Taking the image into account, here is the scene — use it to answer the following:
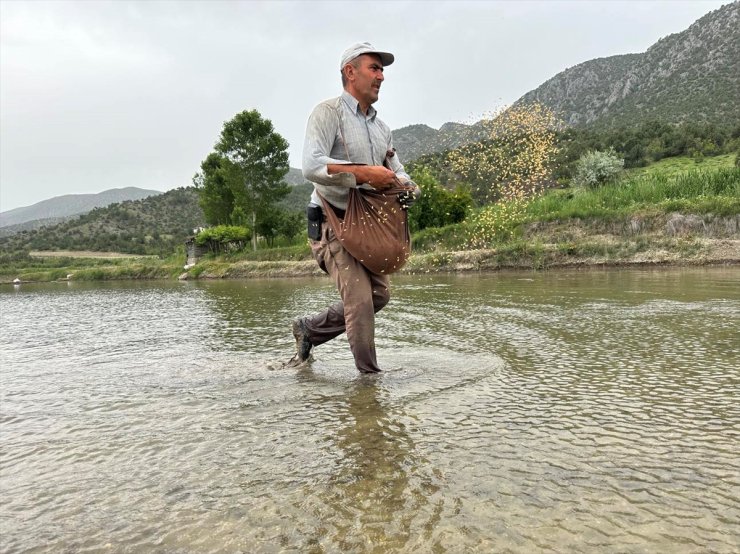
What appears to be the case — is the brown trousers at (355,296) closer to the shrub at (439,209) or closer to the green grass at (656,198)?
the green grass at (656,198)

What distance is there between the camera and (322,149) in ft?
11.2

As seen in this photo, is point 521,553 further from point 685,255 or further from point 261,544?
point 685,255

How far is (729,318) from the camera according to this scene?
511 centimetres

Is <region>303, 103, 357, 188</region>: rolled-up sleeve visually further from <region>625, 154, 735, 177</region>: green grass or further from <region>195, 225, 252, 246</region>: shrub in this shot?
<region>195, 225, 252, 246</region>: shrub

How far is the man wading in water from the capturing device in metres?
3.34

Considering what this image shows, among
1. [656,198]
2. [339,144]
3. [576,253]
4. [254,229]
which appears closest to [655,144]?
[656,198]

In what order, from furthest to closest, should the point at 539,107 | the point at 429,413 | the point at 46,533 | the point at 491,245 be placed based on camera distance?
the point at 491,245 → the point at 539,107 → the point at 429,413 → the point at 46,533

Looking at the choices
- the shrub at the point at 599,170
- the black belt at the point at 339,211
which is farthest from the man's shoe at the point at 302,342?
the shrub at the point at 599,170

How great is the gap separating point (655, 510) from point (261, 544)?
1.19m

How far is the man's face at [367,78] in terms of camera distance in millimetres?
3529

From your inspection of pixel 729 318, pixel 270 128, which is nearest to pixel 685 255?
pixel 729 318

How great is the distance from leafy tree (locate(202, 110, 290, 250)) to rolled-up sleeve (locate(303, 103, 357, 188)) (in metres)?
30.2

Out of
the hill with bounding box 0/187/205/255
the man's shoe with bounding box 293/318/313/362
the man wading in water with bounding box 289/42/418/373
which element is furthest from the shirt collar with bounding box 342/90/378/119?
the hill with bounding box 0/187/205/255

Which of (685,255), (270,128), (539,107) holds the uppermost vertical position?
(270,128)
